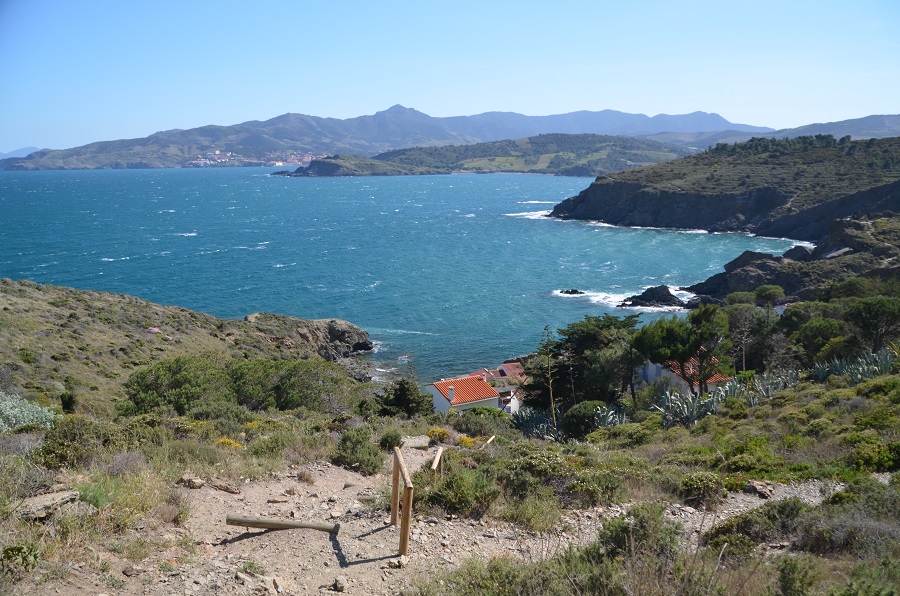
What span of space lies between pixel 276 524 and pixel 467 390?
22244 mm

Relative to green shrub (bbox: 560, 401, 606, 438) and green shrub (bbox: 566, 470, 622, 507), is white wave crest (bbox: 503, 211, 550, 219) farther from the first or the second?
green shrub (bbox: 566, 470, 622, 507)

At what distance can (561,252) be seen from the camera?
238 ft

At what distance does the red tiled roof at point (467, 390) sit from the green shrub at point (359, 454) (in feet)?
55.0

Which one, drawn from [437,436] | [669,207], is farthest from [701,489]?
[669,207]

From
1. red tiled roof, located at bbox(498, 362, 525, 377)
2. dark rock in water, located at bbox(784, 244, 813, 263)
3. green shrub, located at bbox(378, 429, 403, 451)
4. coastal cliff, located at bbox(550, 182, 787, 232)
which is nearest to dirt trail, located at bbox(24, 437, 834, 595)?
green shrub, located at bbox(378, 429, 403, 451)

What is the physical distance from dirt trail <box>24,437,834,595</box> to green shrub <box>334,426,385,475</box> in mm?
1077

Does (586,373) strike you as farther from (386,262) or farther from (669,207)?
(669,207)

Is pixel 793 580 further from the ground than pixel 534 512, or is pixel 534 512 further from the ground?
pixel 793 580

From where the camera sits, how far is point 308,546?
6.45 metres

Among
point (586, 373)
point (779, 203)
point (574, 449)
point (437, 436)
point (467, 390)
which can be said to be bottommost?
point (467, 390)

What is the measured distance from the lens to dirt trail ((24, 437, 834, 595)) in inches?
215

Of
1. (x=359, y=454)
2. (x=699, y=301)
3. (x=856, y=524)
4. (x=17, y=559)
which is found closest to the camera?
(x=17, y=559)

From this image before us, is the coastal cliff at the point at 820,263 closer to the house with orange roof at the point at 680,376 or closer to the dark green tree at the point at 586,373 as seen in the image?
the house with orange roof at the point at 680,376

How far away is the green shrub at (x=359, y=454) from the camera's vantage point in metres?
10.0
